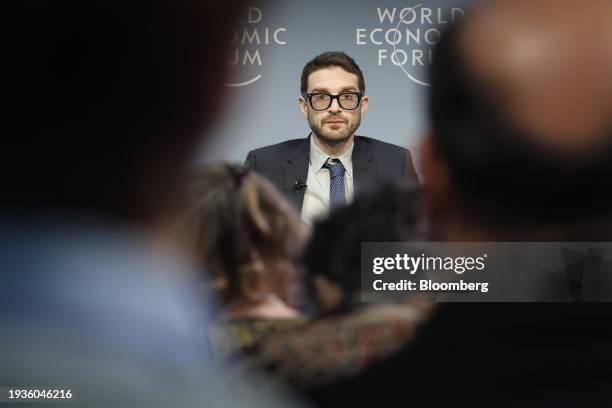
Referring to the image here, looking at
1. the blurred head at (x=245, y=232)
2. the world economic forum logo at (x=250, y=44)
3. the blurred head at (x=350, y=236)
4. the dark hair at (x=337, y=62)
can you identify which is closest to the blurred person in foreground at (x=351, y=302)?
the blurred head at (x=350, y=236)

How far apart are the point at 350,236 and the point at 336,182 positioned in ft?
0.79

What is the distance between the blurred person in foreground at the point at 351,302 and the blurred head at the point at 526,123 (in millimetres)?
204

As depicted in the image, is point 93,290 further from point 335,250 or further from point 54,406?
point 335,250

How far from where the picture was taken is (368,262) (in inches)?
116

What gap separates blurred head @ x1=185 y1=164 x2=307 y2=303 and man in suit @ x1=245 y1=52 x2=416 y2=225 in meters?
0.07

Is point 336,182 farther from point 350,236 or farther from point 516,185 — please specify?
point 516,185

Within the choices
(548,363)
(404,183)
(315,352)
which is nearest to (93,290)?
(315,352)

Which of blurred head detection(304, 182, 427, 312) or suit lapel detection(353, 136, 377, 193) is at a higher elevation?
suit lapel detection(353, 136, 377, 193)

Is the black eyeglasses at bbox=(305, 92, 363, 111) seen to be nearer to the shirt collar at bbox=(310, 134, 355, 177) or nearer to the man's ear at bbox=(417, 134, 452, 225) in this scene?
the shirt collar at bbox=(310, 134, 355, 177)

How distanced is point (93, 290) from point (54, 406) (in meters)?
0.56

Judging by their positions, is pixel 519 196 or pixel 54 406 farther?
pixel 54 406

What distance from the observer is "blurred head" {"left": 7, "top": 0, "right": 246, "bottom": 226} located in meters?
3.00
